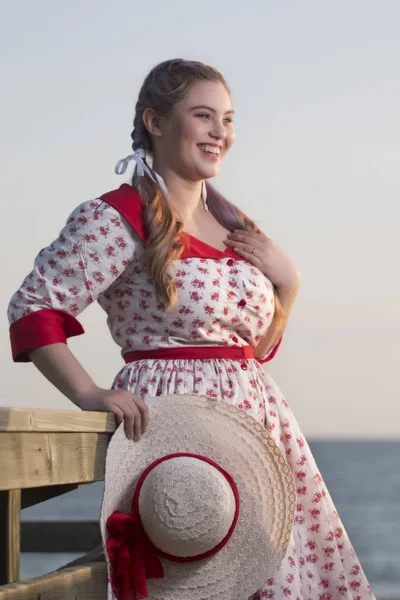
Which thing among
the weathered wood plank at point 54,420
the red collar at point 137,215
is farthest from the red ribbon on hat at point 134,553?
the red collar at point 137,215

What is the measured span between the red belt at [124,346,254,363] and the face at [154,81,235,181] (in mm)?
431

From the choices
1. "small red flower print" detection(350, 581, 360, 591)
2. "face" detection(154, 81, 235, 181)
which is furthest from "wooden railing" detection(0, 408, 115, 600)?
"face" detection(154, 81, 235, 181)

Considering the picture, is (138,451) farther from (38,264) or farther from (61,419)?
(38,264)

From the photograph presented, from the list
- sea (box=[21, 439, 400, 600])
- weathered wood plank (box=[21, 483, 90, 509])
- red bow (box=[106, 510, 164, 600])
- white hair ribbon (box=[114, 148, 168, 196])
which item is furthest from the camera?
sea (box=[21, 439, 400, 600])

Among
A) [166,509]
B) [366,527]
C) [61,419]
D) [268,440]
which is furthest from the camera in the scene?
[366,527]

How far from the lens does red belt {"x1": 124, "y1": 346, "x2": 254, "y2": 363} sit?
7.73 ft

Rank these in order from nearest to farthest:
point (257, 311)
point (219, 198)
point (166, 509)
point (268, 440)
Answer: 1. point (166, 509)
2. point (268, 440)
3. point (257, 311)
4. point (219, 198)

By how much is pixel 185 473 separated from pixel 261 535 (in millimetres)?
211

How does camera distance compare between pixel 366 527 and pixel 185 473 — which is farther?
pixel 366 527

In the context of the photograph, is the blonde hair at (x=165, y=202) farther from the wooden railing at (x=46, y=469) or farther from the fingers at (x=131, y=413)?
the wooden railing at (x=46, y=469)

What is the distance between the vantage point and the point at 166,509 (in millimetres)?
2014

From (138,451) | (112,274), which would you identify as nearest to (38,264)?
(112,274)

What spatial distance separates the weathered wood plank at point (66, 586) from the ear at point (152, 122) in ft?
3.47

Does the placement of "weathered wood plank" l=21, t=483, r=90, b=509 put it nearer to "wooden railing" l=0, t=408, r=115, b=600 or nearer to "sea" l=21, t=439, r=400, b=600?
"wooden railing" l=0, t=408, r=115, b=600
